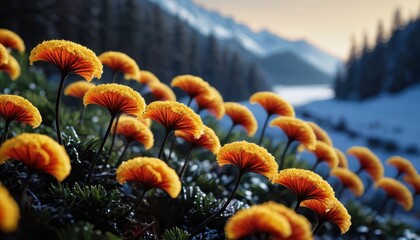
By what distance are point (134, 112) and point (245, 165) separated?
735mm

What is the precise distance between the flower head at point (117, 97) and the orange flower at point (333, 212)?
116cm

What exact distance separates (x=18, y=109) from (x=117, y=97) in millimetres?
546

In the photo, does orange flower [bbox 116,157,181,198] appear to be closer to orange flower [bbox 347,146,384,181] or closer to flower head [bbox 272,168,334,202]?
flower head [bbox 272,168,334,202]

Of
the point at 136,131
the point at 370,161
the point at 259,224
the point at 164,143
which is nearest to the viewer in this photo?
the point at 259,224

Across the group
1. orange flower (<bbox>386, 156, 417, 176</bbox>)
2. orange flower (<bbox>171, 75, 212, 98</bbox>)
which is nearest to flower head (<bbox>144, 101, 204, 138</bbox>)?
orange flower (<bbox>171, 75, 212, 98</bbox>)

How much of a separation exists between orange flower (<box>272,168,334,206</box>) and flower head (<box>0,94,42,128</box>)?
142cm

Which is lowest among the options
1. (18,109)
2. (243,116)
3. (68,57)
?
(18,109)

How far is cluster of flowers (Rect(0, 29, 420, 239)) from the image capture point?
1425 mm

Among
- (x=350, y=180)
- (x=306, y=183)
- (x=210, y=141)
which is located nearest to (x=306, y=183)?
(x=306, y=183)

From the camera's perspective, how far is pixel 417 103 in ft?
141

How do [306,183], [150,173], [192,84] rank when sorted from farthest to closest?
[192,84]
[306,183]
[150,173]

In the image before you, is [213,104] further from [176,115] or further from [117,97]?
[117,97]

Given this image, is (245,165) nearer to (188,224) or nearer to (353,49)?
(188,224)

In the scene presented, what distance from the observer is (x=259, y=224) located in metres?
1.41
